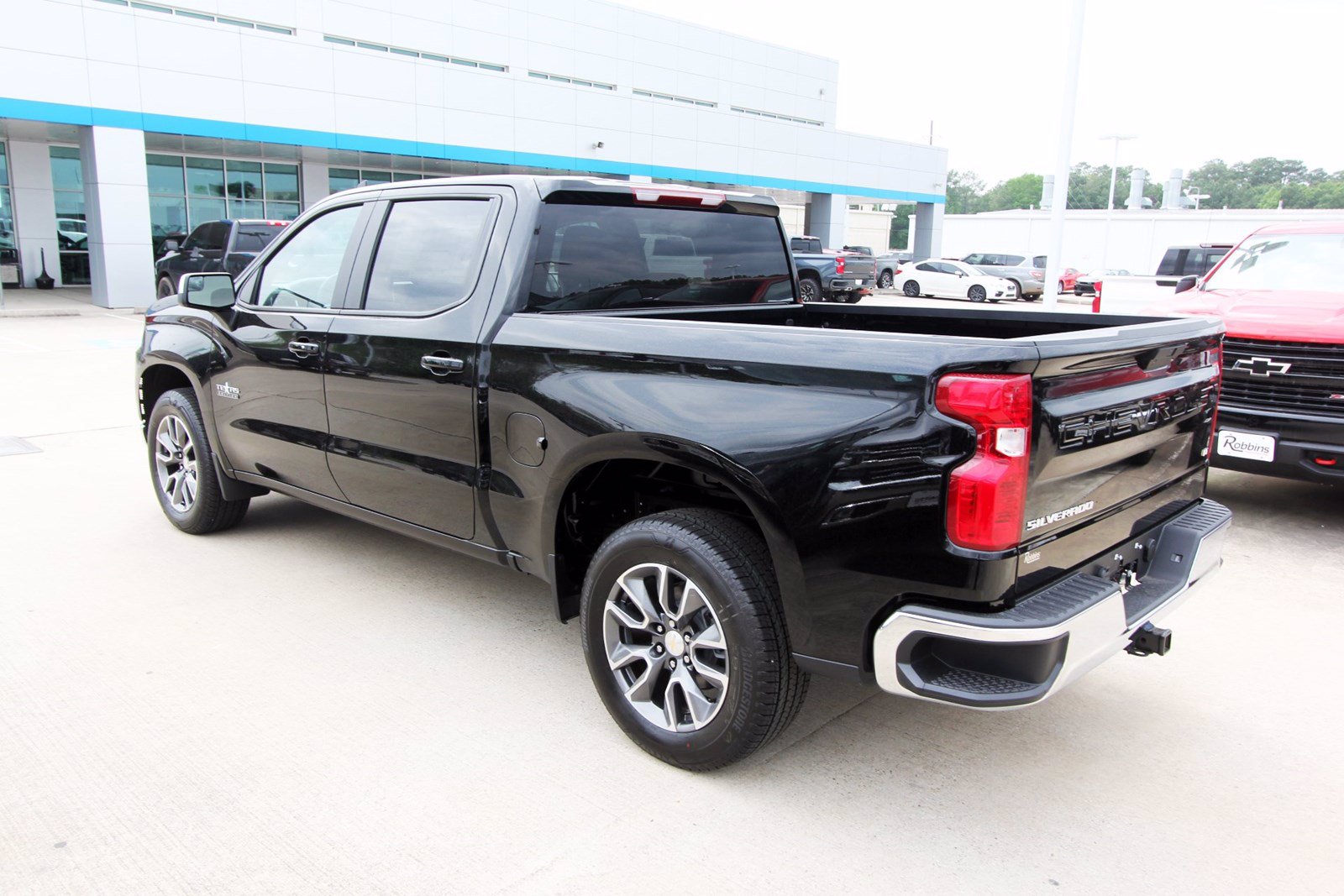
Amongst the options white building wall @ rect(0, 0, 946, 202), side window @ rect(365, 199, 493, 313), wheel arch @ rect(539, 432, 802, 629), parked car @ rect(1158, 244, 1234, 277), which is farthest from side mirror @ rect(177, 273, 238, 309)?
white building wall @ rect(0, 0, 946, 202)

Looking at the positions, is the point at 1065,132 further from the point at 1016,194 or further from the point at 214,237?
the point at 1016,194

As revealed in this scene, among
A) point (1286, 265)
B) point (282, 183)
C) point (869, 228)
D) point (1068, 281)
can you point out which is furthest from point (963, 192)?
point (1286, 265)

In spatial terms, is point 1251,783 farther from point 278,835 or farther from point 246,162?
point 246,162

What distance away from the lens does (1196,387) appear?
3.33 m

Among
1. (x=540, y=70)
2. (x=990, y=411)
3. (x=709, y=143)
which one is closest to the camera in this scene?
(x=990, y=411)

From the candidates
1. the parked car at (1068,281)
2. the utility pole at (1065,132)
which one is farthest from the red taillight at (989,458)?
the parked car at (1068,281)

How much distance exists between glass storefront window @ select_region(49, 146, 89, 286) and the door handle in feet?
87.7

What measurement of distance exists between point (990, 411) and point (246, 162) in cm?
2839

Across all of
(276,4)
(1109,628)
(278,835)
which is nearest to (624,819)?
(278,835)

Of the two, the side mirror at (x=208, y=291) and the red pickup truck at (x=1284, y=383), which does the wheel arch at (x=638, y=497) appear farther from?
the red pickup truck at (x=1284, y=383)

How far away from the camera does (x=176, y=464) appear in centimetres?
563

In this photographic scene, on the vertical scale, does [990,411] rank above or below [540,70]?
below

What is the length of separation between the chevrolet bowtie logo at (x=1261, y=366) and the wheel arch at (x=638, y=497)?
167 inches

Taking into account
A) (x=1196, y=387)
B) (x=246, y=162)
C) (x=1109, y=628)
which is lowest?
(x=1109, y=628)
